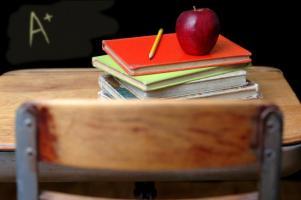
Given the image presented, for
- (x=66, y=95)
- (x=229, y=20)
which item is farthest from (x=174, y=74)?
(x=229, y=20)

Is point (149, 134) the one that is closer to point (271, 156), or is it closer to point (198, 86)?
point (271, 156)

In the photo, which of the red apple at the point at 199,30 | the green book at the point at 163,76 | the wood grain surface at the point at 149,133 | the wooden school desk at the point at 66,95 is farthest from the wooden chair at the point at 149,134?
the red apple at the point at 199,30

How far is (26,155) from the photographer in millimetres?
810

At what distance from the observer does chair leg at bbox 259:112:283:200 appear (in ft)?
2.59

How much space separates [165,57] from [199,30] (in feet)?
0.33

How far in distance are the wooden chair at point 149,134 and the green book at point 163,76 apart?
15.9 inches

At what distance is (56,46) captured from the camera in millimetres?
2277

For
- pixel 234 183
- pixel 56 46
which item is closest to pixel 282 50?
pixel 234 183

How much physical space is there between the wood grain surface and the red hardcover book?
0.44m

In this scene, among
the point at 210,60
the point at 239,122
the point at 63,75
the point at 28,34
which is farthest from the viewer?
the point at 28,34

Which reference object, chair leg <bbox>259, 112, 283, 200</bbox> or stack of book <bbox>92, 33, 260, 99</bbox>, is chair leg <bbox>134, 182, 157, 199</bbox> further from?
chair leg <bbox>259, 112, 283, 200</bbox>

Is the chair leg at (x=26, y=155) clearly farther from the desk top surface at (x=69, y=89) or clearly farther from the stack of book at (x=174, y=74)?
the stack of book at (x=174, y=74)

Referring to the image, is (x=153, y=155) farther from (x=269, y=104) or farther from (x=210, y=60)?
(x=210, y=60)

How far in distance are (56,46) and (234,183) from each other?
95 centimetres
